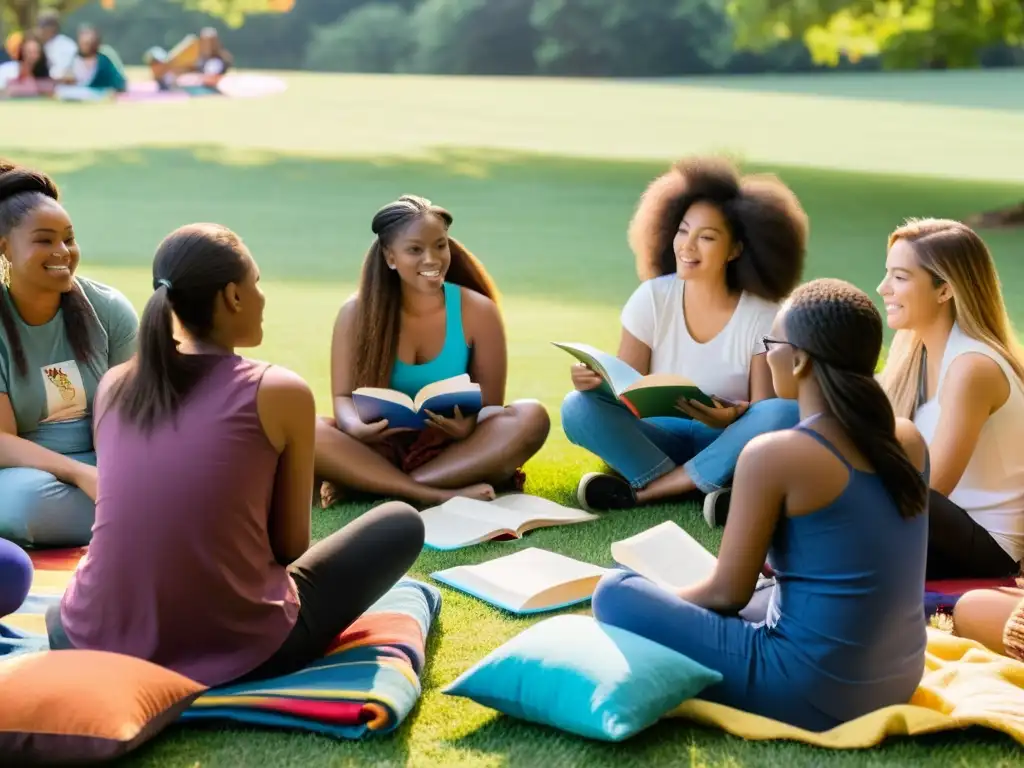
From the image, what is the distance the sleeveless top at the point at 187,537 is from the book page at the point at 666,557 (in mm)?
1182

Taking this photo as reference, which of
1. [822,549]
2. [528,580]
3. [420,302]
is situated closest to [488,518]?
[528,580]

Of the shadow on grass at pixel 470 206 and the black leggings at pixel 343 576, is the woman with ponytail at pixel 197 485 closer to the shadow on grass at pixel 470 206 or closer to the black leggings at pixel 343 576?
the black leggings at pixel 343 576

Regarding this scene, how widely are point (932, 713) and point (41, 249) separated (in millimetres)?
2915

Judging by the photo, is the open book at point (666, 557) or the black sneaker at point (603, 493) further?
the black sneaker at point (603, 493)

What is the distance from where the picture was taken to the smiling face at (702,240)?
4949 mm

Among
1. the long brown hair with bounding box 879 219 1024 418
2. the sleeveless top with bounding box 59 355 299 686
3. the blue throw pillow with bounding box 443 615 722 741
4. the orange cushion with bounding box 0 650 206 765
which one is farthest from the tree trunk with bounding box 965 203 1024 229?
the orange cushion with bounding box 0 650 206 765

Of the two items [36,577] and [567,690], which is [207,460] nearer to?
[567,690]

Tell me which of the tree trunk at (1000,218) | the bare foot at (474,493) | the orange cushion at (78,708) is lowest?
the tree trunk at (1000,218)

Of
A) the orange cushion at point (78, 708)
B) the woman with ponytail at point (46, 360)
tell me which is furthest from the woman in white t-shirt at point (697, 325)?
the orange cushion at point (78, 708)

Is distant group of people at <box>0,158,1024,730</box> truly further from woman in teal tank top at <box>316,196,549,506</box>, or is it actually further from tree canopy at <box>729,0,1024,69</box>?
tree canopy at <box>729,0,1024,69</box>

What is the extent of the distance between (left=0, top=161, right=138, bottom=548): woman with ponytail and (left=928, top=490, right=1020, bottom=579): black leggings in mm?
2578

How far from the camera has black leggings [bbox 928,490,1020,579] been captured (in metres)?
3.94

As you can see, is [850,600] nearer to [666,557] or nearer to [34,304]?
[666,557]

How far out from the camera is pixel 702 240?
16.2ft
